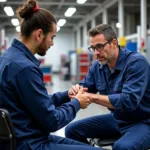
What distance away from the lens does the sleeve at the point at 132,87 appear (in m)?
1.87

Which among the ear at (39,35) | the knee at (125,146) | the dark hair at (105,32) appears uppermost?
the dark hair at (105,32)

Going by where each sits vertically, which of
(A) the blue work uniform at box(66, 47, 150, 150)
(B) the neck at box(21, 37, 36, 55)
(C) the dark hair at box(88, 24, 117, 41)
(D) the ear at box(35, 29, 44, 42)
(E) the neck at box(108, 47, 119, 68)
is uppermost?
(C) the dark hair at box(88, 24, 117, 41)

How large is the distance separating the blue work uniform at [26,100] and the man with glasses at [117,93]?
0.50 metres

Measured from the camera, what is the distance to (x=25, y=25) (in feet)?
5.07

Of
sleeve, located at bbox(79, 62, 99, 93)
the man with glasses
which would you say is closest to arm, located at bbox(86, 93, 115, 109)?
the man with glasses

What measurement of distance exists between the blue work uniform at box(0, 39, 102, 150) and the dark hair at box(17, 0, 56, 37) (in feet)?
0.31

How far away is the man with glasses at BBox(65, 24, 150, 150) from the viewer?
6.18 ft

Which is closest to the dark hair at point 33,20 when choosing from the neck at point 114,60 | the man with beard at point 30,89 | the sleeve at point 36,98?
the man with beard at point 30,89

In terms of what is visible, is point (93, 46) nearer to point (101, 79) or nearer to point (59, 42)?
point (101, 79)

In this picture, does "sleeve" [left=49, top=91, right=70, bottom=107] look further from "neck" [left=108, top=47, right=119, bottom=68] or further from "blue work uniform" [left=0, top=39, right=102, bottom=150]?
"blue work uniform" [left=0, top=39, right=102, bottom=150]

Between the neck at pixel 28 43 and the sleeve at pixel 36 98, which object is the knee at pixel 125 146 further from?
the neck at pixel 28 43

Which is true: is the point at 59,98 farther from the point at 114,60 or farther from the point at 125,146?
the point at 125,146

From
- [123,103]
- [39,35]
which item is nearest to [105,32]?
[123,103]

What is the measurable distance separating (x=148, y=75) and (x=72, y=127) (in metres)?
0.79
